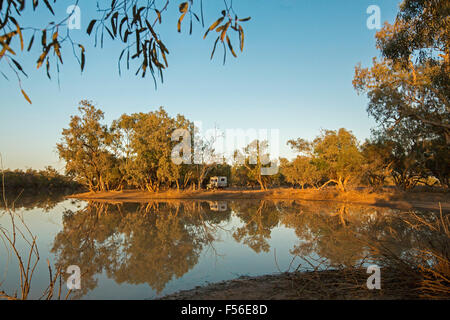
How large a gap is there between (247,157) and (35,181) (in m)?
41.7

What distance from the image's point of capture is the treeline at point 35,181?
4708 cm

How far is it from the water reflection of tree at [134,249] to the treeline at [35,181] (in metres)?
41.1

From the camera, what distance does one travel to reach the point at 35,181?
5116cm

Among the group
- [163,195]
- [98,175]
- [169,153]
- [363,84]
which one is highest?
[363,84]

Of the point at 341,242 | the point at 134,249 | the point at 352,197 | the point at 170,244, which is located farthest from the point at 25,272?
the point at 352,197

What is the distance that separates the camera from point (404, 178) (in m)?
24.3

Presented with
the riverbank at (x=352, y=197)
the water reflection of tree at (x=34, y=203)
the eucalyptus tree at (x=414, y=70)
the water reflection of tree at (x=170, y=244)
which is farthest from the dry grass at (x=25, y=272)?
the riverbank at (x=352, y=197)

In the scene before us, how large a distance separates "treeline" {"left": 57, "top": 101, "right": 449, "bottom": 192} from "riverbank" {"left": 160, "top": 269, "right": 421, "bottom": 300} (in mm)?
18945

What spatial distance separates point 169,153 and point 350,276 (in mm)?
27289

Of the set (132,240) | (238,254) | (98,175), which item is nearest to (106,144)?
(98,175)

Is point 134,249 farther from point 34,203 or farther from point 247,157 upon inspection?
point 247,157
